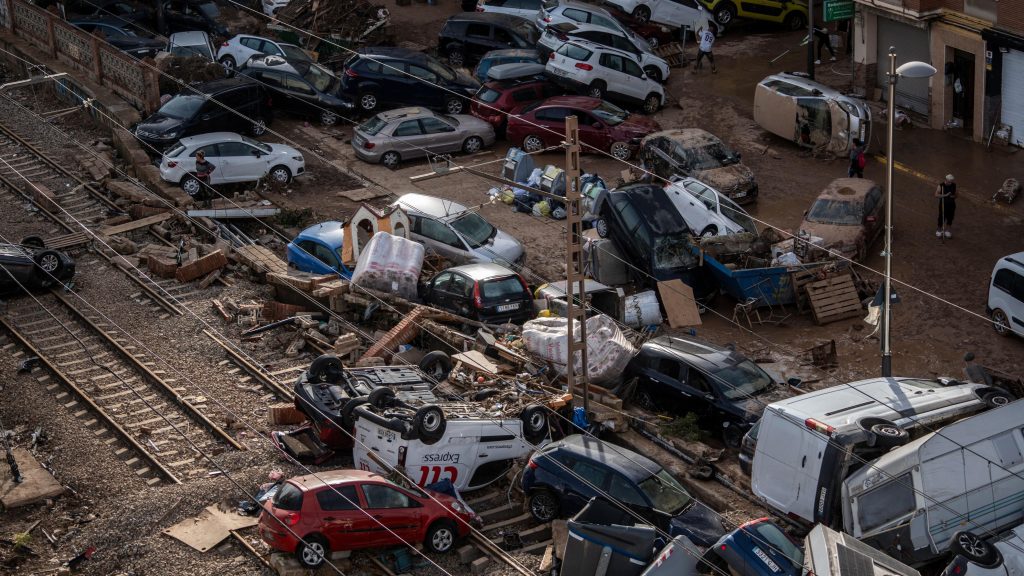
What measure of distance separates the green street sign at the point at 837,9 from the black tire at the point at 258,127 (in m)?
14.8

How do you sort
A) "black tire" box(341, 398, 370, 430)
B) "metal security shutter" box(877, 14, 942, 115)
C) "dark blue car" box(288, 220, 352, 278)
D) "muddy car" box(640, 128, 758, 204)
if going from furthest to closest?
"metal security shutter" box(877, 14, 942, 115)
"muddy car" box(640, 128, 758, 204)
"dark blue car" box(288, 220, 352, 278)
"black tire" box(341, 398, 370, 430)

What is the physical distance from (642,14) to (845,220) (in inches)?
582

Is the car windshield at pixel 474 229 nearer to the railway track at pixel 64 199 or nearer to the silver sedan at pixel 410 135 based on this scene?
the silver sedan at pixel 410 135

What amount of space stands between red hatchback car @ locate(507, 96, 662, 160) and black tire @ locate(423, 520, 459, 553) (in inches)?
607

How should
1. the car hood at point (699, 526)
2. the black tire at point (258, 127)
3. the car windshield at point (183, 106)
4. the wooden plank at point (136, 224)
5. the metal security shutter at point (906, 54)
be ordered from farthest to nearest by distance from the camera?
1. the black tire at point (258, 127)
2. the metal security shutter at point (906, 54)
3. the car windshield at point (183, 106)
4. the wooden plank at point (136, 224)
5. the car hood at point (699, 526)

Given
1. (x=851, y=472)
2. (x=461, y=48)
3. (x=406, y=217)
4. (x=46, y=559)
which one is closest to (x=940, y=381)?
(x=851, y=472)

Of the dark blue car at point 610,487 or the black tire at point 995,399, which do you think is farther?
the black tire at point 995,399

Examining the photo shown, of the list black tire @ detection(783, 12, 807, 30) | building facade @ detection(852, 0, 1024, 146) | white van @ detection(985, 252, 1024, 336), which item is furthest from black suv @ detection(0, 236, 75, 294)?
black tire @ detection(783, 12, 807, 30)

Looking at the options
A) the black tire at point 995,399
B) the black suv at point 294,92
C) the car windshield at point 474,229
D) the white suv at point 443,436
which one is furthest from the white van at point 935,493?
the black suv at point 294,92

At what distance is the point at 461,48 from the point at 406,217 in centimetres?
1308

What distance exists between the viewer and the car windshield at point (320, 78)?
36281 millimetres

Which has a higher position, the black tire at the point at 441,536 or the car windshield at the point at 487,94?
the car windshield at the point at 487,94

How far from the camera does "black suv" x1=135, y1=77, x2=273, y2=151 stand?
32812mm

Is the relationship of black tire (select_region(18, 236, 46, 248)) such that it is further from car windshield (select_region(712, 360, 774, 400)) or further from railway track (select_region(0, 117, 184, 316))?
car windshield (select_region(712, 360, 774, 400))
